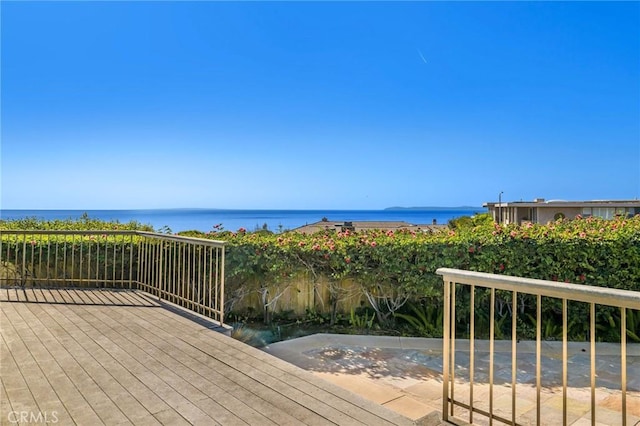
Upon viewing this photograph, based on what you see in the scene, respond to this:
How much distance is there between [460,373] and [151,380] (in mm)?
2654

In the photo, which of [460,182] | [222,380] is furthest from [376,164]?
[222,380]

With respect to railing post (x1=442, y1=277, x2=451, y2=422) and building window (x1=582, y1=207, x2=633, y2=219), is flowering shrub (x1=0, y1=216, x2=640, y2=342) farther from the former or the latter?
building window (x1=582, y1=207, x2=633, y2=219)

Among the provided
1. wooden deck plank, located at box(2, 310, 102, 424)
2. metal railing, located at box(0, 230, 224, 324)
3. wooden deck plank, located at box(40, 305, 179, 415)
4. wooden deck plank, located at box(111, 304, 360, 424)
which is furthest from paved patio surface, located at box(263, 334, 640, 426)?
metal railing, located at box(0, 230, 224, 324)

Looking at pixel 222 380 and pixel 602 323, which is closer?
pixel 222 380

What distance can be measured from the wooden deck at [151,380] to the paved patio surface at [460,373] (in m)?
0.76

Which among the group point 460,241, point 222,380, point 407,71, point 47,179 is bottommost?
point 222,380

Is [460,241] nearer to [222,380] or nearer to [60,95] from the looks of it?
[222,380]

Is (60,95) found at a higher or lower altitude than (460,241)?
higher

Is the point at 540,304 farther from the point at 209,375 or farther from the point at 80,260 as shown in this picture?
the point at 80,260

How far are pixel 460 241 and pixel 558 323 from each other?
1.77 metres

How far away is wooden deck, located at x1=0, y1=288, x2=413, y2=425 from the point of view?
6.38 feet

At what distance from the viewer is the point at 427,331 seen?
4.60 m

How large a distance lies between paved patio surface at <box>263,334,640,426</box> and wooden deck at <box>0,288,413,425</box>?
764mm

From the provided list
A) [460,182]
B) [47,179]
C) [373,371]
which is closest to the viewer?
[373,371]
